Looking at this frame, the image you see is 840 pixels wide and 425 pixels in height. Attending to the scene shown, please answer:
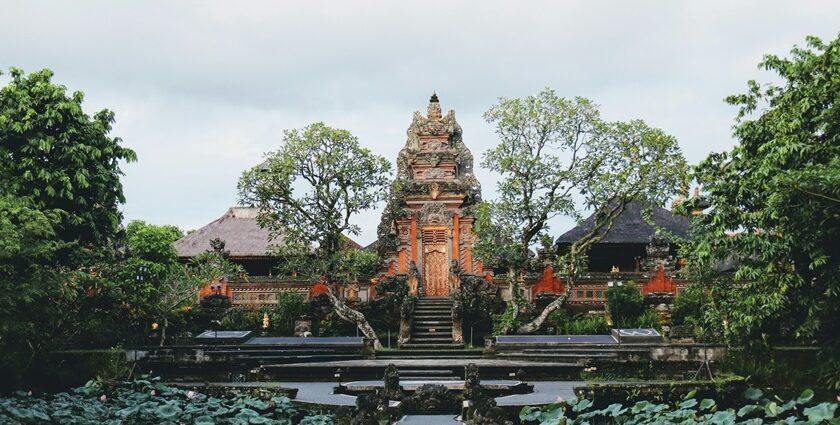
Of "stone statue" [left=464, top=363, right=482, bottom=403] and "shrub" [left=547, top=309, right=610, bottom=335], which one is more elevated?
"shrub" [left=547, top=309, right=610, bottom=335]

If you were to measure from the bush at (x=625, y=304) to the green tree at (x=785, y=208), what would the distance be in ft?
29.2

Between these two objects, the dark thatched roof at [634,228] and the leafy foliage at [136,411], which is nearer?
the leafy foliage at [136,411]

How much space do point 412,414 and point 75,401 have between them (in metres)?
5.14

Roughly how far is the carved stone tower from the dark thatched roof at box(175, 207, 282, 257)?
222 inches

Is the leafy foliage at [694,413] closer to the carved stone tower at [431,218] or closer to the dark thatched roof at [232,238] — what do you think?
the carved stone tower at [431,218]

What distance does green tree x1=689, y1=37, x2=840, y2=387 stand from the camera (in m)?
13.4

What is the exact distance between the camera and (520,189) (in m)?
23.9

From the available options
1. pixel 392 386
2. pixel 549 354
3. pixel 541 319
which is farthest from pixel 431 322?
pixel 392 386

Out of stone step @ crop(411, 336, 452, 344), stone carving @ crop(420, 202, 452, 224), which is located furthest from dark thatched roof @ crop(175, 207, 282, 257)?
stone step @ crop(411, 336, 452, 344)

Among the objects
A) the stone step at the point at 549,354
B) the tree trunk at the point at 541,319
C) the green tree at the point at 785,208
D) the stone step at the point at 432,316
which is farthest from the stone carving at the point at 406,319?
the green tree at the point at 785,208

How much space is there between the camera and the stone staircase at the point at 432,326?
23895 mm

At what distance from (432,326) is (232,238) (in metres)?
11.2

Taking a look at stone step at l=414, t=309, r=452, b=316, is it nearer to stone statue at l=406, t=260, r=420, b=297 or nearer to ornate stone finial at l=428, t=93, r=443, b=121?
stone statue at l=406, t=260, r=420, b=297

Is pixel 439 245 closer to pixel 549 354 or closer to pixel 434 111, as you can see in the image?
pixel 434 111
